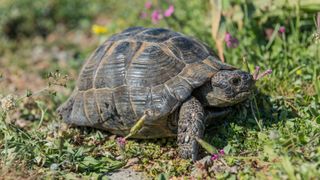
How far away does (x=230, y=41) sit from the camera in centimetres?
555

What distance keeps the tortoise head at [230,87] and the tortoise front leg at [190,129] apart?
9.8 inches

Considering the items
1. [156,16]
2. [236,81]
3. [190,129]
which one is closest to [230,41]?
[156,16]

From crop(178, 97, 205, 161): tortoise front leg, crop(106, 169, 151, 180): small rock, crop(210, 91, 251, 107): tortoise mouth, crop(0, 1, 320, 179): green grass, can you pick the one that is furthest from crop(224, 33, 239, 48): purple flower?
crop(106, 169, 151, 180): small rock

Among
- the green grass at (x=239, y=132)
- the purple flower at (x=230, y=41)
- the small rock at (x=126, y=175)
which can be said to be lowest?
the small rock at (x=126, y=175)

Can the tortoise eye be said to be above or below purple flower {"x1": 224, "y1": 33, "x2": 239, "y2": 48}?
below

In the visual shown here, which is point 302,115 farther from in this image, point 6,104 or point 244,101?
point 6,104

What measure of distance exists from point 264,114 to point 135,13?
3779 mm

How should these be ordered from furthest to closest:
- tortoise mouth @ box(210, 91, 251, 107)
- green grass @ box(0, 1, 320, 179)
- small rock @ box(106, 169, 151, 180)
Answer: tortoise mouth @ box(210, 91, 251, 107) < small rock @ box(106, 169, 151, 180) < green grass @ box(0, 1, 320, 179)

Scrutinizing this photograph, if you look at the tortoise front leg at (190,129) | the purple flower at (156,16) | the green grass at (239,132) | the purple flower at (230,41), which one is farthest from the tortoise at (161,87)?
the purple flower at (156,16)

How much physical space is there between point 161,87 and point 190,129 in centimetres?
45

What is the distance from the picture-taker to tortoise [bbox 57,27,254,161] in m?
4.16

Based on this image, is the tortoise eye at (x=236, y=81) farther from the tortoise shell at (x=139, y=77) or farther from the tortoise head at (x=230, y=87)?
the tortoise shell at (x=139, y=77)

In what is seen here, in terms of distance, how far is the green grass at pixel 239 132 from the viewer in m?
3.71

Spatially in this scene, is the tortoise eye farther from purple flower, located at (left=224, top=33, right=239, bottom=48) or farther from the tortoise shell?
purple flower, located at (left=224, top=33, right=239, bottom=48)
